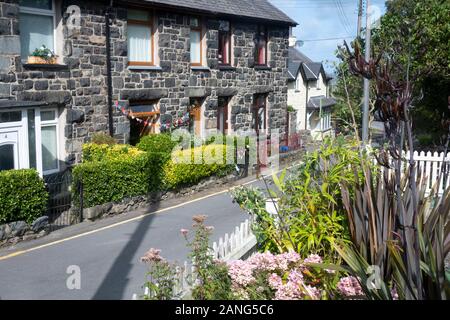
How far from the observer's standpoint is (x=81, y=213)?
1207 centimetres

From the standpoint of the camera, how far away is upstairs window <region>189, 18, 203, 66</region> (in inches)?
737

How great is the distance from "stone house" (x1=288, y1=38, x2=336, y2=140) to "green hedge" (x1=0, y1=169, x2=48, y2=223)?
28535 millimetres

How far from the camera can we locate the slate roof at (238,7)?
17569 millimetres

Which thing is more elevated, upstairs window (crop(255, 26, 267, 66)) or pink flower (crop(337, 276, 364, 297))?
upstairs window (crop(255, 26, 267, 66))

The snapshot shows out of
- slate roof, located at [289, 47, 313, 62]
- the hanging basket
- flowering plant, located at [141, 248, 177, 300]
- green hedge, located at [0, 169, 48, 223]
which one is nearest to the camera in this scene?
flowering plant, located at [141, 248, 177, 300]

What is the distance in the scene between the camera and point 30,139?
13.0m

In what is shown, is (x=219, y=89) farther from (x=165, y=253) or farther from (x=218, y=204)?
(x=165, y=253)

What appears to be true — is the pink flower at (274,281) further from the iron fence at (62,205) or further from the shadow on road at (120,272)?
the iron fence at (62,205)

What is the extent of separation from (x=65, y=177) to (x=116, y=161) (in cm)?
125

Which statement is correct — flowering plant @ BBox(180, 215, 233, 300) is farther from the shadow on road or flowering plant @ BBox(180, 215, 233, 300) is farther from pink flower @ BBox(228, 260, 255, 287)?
the shadow on road

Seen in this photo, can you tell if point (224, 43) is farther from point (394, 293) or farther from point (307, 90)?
point (307, 90)

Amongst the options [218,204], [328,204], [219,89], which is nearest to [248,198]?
[328,204]

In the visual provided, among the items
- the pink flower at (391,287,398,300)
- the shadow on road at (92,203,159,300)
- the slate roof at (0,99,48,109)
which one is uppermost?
the slate roof at (0,99,48,109)

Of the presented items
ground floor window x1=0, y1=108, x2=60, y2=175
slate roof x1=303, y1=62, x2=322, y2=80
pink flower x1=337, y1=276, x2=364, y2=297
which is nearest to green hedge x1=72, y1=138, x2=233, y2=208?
→ ground floor window x1=0, y1=108, x2=60, y2=175
